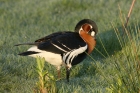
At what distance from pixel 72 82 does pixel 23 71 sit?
3.02 ft

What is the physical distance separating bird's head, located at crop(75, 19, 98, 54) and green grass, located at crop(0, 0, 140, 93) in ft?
0.91

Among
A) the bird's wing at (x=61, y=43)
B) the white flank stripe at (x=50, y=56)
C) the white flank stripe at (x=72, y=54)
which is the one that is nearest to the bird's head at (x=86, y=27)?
the bird's wing at (x=61, y=43)

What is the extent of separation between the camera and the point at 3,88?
5.47 m

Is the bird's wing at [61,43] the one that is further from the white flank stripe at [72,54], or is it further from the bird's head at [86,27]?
the bird's head at [86,27]

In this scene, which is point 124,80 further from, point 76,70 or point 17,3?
point 17,3

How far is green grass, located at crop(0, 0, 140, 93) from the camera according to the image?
13.9 feet

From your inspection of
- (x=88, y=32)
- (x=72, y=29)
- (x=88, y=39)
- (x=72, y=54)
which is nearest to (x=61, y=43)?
(x=72, y=54)

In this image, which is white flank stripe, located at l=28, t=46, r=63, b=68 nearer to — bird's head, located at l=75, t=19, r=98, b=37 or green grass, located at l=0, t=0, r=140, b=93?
green grass, located at l=0, t=0, r=140, b=93

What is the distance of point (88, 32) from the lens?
21.1 ft

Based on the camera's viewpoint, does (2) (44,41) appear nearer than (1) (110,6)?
Yes

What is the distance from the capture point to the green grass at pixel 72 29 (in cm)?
424

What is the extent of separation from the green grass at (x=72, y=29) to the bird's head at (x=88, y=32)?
0.28 m

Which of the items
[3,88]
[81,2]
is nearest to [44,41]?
[3,88]

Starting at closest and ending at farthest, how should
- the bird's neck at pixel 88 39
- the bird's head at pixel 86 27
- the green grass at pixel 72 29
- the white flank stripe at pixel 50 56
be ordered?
the green grass at pixel 72 29 < the white flank stripe at pixel 50 56 < the bird's neck at pixel 88 39 < the bird's head at pixel 86 27
